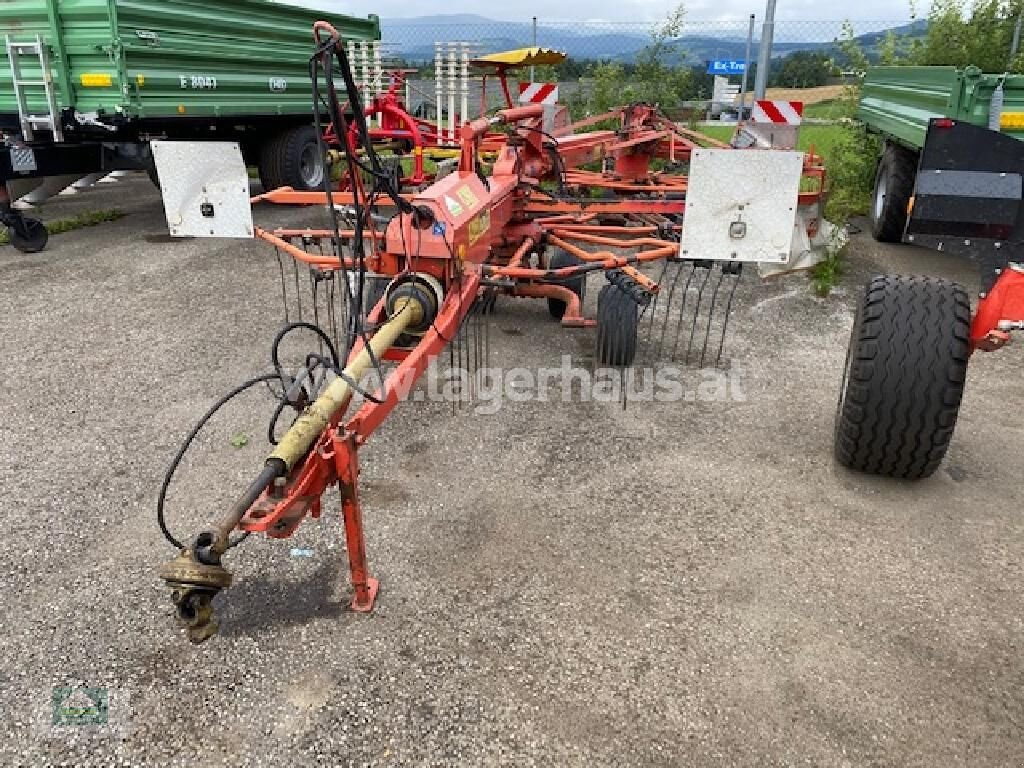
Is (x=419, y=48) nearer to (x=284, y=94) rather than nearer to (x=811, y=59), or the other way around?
(x=284, y=94)

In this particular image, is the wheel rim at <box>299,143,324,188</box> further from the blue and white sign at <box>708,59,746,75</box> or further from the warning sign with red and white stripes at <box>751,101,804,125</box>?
the blue and white sign at <box>708,59,746,75</box>

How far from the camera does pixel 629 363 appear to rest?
4.80 meters

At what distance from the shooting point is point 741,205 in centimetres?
371

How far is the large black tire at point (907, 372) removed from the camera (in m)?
3.15

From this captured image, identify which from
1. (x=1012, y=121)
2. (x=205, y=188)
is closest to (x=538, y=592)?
(x=205, y=188)

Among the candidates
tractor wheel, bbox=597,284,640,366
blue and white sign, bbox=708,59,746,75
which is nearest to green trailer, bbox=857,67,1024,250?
tractor wheel, bbox=597,284,640,366

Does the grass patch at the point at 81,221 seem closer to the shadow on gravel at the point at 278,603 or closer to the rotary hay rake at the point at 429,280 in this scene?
the rotary hay rake at the point at 429,280

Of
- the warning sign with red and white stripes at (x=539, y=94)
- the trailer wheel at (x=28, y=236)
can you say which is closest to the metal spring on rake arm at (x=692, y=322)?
the warning sign with red and white stripes at (x=539, y=94)

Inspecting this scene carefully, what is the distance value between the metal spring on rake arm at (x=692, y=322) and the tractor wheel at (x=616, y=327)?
228mm

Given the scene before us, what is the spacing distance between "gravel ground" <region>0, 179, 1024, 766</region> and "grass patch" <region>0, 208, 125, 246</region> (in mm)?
4170

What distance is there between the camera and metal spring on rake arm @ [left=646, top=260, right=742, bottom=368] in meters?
4.84

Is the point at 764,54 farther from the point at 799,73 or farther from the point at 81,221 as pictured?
the point at 799,73

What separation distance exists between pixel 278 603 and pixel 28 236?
6077 millimetres

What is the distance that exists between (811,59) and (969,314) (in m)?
22.4
